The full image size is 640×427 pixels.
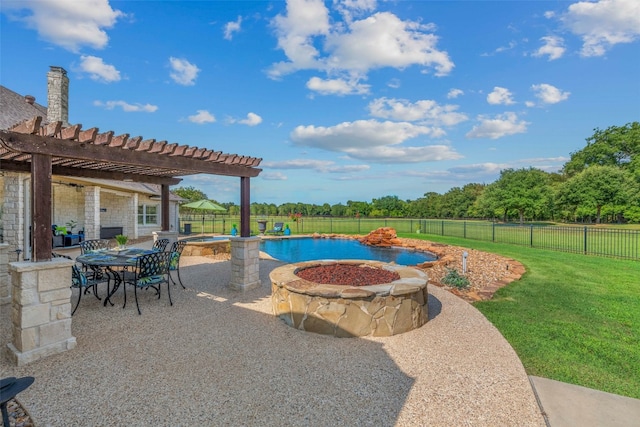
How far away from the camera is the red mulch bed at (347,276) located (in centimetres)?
436

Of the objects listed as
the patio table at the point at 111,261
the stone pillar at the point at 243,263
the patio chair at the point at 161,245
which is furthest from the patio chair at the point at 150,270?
the patio chair at the point at 161,245

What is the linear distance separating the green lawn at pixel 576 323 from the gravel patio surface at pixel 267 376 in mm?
358

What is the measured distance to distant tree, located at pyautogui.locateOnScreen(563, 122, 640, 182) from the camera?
125 feet

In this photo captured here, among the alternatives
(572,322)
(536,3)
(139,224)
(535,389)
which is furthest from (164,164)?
(139,224)

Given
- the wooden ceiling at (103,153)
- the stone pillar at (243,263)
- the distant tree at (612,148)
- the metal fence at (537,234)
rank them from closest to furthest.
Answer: the wooden ceiling at (103,153), the stone pillar at (243,263), the metal fence at (537,234), the distant tree at (612,148)

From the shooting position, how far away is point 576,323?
13.8ft

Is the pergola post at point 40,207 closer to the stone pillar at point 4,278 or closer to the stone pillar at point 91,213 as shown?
the stone pillar at point 4,278

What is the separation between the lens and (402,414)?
228 cm

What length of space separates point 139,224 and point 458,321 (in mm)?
16612

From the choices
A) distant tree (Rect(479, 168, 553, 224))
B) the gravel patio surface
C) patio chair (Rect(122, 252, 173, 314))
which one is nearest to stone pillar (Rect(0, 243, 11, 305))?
the gravel patio surface

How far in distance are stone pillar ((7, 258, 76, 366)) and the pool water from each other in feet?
25.6

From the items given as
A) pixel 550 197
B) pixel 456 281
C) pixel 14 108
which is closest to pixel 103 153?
pixel 456 281

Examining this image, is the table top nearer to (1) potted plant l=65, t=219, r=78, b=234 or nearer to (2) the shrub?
(2) the shrub

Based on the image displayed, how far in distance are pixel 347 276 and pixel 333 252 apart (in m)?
8.31
